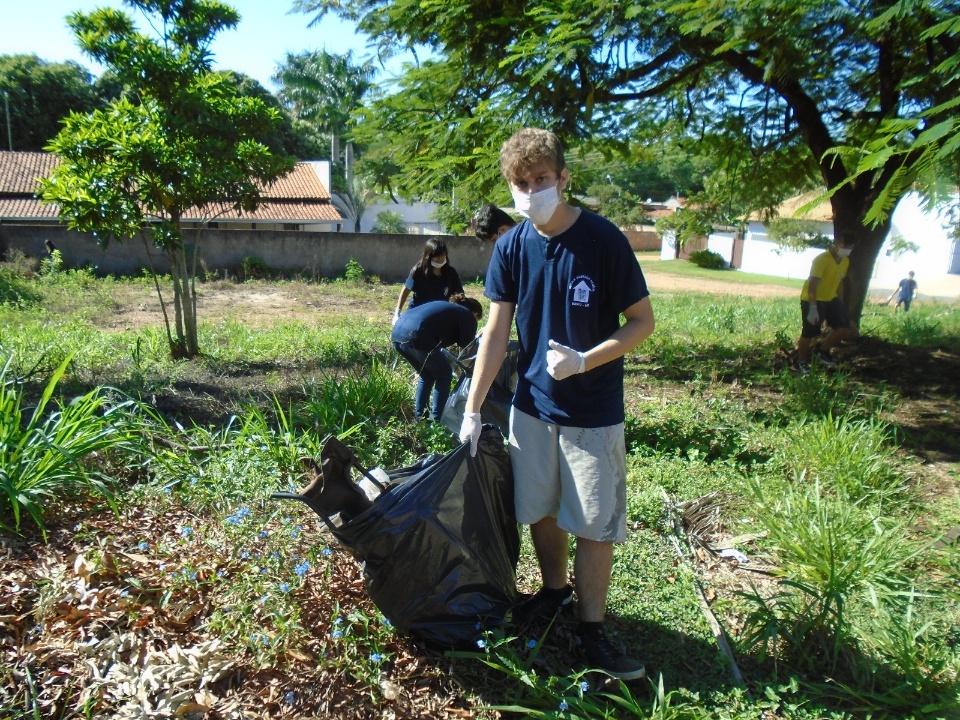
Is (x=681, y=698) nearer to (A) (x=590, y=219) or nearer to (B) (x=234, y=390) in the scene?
(A) (x=590, y=219)

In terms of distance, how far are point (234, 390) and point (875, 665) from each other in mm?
4919

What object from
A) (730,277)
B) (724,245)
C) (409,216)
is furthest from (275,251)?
(409,216)

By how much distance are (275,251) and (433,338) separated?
15512 mm

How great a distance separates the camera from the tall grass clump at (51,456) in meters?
2.96

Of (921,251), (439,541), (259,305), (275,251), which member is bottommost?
(259,305)

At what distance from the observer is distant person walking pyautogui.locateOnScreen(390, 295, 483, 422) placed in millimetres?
4711

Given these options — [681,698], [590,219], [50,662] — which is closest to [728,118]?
[590,219]

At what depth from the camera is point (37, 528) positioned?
3047 millimetres

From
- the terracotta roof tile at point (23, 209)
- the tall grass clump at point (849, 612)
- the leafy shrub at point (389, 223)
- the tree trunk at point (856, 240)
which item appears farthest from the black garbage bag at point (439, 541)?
the leafy shrub at point (389, 223)

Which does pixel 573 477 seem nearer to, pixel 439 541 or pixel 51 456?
pixel 439 541

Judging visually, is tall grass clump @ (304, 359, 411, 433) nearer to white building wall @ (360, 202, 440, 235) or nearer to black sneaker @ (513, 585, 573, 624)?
black sneaker @ (513, 585, 573, 624)

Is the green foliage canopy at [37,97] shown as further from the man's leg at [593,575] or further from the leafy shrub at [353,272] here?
the man's leg at [593,575]

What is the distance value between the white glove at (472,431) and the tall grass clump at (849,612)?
1157 millimetres

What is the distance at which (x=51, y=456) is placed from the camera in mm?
3145
